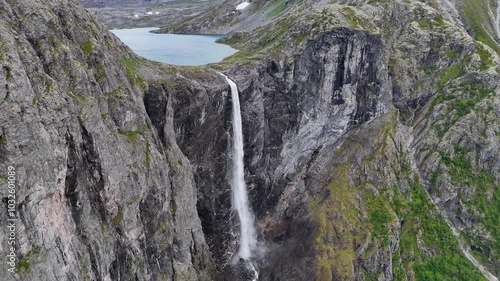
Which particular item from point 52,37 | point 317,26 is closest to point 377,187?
point 317,26

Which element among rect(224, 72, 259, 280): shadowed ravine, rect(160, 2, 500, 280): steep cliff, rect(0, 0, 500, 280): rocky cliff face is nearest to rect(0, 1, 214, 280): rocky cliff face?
rect(0, 0, 500, 280): rocky cliff face

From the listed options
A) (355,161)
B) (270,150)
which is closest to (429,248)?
(355,161)

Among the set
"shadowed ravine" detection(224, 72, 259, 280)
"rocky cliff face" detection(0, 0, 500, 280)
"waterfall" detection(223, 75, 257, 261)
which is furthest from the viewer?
"waterfall" detection(223, 75, 257, 261)

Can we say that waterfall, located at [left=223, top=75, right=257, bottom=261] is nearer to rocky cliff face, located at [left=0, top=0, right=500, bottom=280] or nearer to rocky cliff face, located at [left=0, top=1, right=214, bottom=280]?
rocky cliff face, located at [left=0, top=0, right=500, bottom=280]

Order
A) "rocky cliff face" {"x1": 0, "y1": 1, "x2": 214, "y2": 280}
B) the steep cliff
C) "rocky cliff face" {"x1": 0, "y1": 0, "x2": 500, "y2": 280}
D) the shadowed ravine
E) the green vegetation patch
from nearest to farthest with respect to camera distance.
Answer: "rocky cliff face" {"x1": 0, "y1": 1, "x2": 214, "y2": 280} → "rocky cliff face" {"x1": 0, "y1": 0, "x2": 500, "y2": 280} → the shadowed ravine → the steep cliff → the green vegetation patch

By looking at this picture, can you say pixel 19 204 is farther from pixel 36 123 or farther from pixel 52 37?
pixel 52 37

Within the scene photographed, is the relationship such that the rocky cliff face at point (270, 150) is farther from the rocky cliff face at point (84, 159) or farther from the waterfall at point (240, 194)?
the waterfall at point (240, 194)
